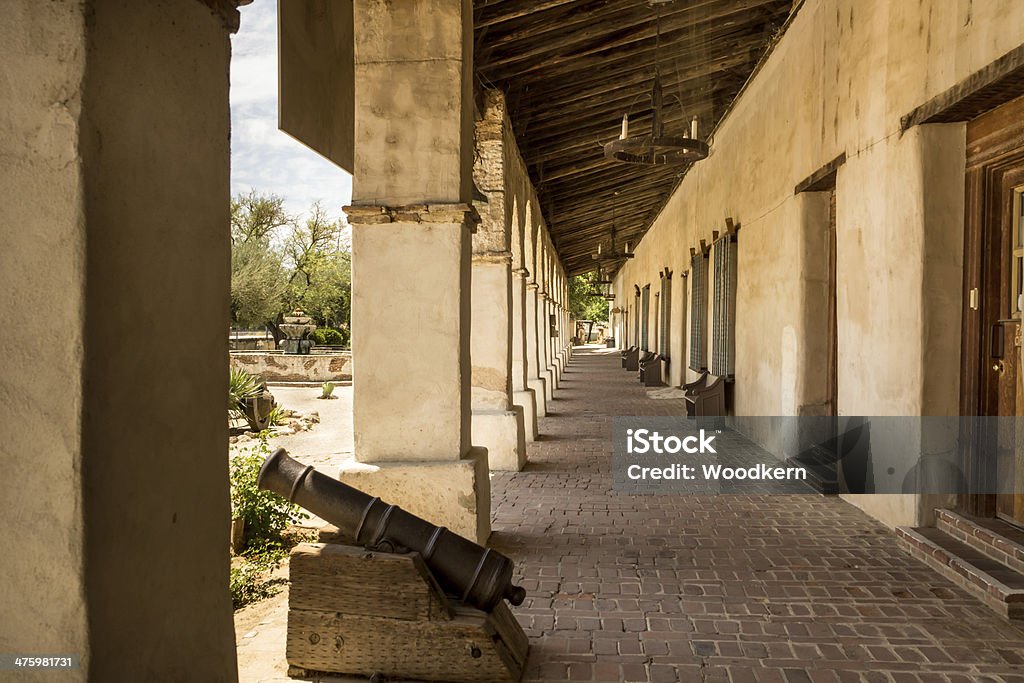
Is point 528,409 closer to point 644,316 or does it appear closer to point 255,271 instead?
point 644,316

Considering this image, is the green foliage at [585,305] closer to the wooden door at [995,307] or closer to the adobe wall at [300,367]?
the adobe wall at [300,367]

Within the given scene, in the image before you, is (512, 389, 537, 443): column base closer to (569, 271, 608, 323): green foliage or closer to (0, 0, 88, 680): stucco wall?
(0, 0, 88, 680): stucco wall

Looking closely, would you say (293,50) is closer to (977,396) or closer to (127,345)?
(127,345)

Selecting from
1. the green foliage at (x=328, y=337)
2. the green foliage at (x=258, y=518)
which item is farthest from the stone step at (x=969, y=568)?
the green foliage at (x=328, y=337)

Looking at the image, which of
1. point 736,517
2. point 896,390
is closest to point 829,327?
point 896,390

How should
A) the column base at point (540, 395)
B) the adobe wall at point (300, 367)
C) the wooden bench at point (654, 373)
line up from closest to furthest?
the column base at point (540, 395), the wooden bench at point (654, 373), the adobe wall at point (300, 367)

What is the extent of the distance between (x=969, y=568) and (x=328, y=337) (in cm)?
3437

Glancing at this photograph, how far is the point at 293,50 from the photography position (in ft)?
10.5

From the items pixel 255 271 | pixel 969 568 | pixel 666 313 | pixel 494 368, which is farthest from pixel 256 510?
pixel 255 271

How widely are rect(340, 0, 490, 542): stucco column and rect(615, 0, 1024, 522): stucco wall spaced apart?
333 centimetres

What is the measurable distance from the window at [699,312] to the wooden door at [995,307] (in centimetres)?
830

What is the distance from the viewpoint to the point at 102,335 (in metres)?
1.50

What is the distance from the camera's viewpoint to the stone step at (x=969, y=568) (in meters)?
3.92

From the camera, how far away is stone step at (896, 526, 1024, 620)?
12.9ft
